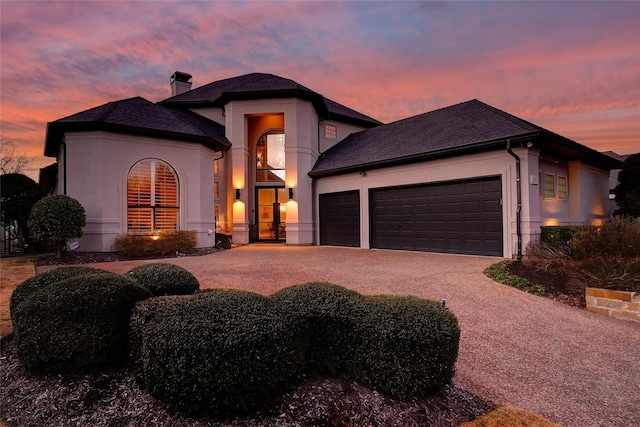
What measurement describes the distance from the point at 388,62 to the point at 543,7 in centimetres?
484

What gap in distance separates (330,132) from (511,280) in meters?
13.1

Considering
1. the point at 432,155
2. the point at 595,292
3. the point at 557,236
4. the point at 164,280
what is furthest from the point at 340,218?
the point at 164,280

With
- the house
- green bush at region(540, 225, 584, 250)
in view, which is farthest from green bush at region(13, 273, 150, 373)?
the house

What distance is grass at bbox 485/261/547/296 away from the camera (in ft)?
20.5

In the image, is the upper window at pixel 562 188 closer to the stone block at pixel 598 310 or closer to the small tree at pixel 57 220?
the stone block at pixel 598 310

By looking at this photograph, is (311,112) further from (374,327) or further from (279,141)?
(374,327)

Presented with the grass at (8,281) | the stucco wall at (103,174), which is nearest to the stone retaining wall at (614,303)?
the grass at (8,281)

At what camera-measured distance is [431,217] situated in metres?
11.7

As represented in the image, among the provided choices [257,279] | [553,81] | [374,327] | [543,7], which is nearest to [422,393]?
[374,327]

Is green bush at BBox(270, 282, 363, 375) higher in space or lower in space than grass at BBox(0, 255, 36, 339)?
higher

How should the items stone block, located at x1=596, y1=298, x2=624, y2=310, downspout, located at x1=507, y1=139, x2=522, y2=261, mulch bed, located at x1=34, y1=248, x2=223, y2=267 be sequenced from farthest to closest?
1. mulch bed, located at x1=34, y1=248, x2=223, y2=267
2. downspout, located at x1=507, y1=139, x2=522, y2=261
3. stone block, located at x1=596, y1=298, x2=624, y2=310

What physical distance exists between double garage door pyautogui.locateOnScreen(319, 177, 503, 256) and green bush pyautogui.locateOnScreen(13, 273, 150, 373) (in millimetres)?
10117

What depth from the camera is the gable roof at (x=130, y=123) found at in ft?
37.2

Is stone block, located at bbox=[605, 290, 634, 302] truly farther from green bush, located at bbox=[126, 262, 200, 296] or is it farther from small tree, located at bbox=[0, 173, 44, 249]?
small tree, located at bbox=[0, 173, 44, 249]
